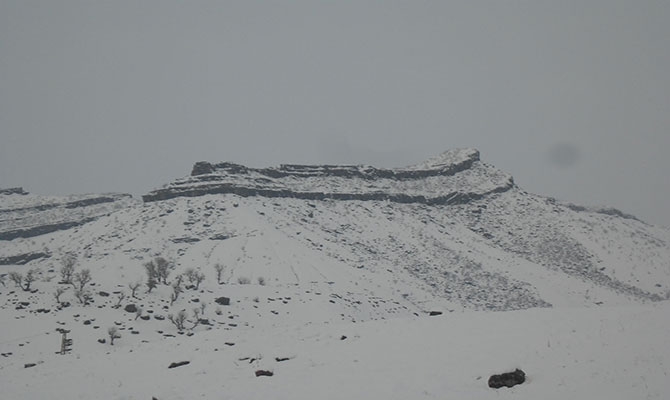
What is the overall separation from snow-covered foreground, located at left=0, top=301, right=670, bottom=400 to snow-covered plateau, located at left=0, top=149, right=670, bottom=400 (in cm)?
10

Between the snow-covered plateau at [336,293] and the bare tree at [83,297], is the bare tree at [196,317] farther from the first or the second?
the bare tree at [83,297]

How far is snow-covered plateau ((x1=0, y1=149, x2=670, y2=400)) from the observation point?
15844mm

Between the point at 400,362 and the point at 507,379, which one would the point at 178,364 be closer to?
the point at 400,362

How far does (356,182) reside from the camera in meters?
160

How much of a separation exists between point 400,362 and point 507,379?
15.5 feet

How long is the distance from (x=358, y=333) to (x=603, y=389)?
1295 centimetres

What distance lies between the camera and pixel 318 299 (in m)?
66.6

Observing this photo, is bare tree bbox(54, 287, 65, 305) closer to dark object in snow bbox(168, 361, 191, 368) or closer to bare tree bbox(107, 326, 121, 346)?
bare tree bbox(107, 326, 121, 346)

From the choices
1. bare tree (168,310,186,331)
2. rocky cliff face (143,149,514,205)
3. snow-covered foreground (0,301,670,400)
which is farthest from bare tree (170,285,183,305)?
rocky cliff face (143,149,514,205)

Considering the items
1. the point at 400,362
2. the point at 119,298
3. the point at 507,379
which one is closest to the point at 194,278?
the point at 119,298

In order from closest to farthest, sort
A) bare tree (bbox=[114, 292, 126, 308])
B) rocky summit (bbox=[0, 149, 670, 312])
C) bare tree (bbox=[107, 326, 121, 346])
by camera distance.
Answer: bare tree (bbox=[107, 326, 121, 346]) → bare tree (bbox=[114, 292, 126, 308]) → rocky summit (bbox=[0, 149, 670, 312])

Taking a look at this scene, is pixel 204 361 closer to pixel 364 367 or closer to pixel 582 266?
pixel 364 367

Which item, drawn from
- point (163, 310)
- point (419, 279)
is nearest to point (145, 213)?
point (419, 279)

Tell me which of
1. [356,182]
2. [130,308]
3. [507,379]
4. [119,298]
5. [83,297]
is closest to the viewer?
[507,379]
